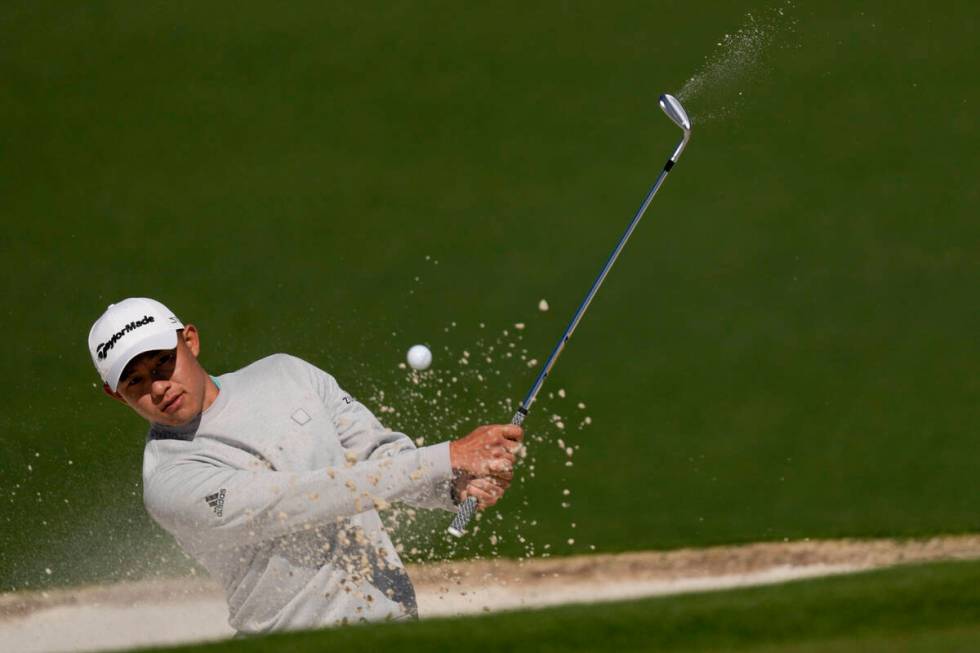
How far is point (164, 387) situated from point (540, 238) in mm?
2408

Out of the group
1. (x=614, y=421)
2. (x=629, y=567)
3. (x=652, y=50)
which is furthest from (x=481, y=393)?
(x=652, y=50)

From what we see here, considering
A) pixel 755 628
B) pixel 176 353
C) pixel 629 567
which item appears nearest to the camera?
pixel 755 628

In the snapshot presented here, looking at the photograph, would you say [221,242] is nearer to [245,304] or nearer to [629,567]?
[245,304]

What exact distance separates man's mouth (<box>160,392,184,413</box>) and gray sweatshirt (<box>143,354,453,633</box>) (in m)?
0.08

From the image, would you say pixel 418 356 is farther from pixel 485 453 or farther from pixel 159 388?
pixel 159 388

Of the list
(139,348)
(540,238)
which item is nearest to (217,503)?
(139,348)

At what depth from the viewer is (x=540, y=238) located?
532 centimetres

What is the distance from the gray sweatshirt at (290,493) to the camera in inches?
122

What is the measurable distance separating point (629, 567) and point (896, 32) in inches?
100

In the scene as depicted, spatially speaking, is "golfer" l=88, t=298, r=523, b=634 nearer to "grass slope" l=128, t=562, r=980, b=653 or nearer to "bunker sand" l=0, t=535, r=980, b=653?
"grass slope" l=128, t=562, r=980, b=653

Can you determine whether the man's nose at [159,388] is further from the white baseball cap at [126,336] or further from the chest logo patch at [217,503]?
the chest logo patch at [217,503]

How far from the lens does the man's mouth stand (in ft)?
10.5

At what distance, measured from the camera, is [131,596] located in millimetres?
4812

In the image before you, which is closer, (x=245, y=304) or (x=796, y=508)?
(x=796, y=508)
